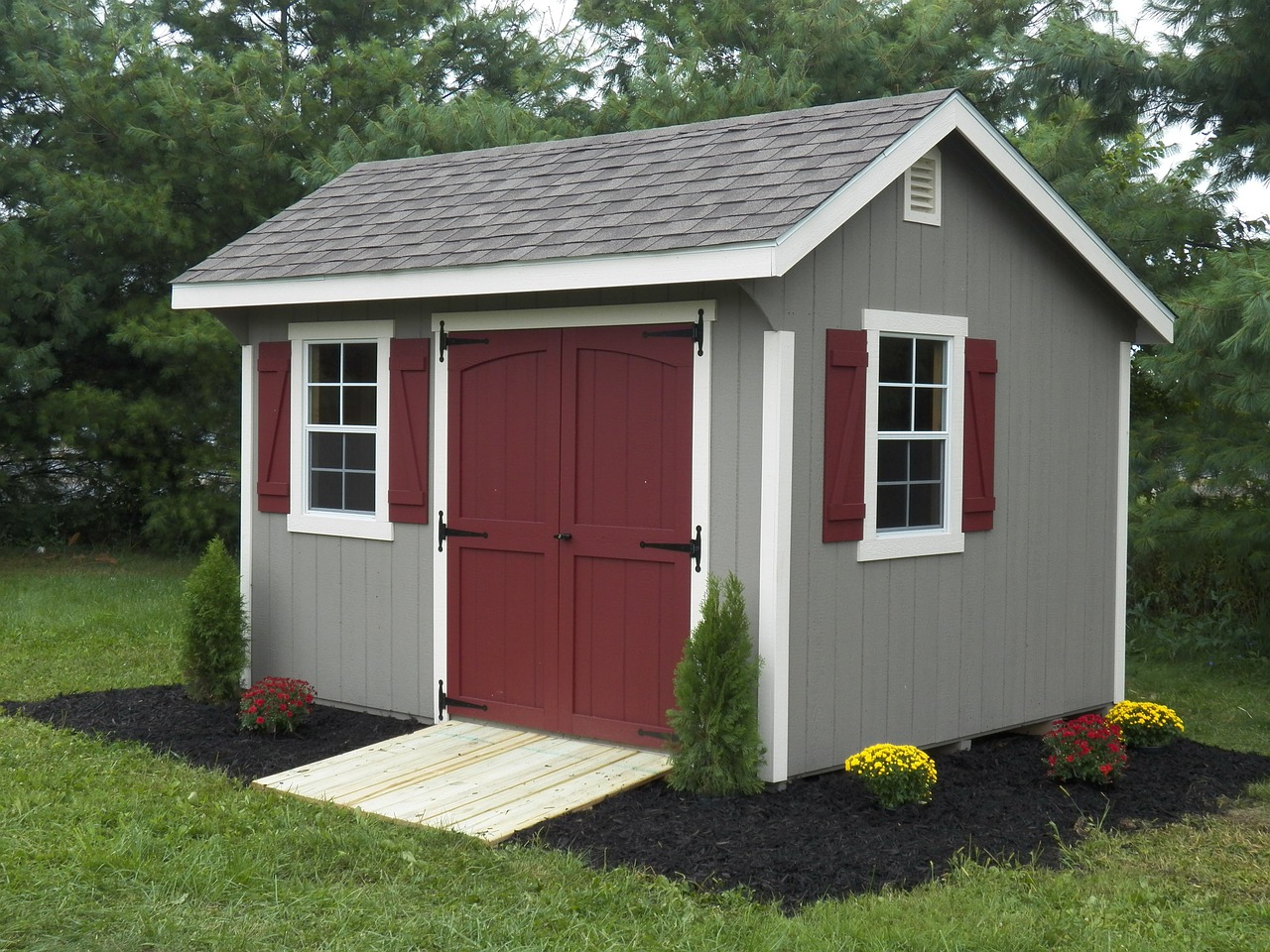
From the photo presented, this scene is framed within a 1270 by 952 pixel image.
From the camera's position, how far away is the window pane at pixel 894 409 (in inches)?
273

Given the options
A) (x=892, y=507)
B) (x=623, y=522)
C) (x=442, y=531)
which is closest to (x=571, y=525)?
(x=623, y=522)

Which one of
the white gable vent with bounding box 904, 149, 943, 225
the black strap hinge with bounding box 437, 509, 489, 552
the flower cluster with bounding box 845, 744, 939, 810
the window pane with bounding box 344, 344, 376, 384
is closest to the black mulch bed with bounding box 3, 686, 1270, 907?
the flower cluster with bounding box 845, 744, 939, 810

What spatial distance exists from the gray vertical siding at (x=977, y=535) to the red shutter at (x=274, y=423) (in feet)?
10.9

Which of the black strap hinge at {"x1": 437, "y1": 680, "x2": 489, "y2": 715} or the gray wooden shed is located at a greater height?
the gray wooden shed

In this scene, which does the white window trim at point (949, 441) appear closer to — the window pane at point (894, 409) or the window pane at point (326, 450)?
the window pane at point (894, 409)

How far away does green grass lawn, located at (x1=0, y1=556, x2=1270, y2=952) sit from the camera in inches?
180

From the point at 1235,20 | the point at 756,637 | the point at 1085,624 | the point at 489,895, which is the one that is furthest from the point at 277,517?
the point at 1235,20

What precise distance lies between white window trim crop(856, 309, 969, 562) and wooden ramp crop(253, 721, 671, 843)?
1.49 meters

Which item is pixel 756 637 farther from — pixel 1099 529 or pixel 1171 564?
pixel 1171 564

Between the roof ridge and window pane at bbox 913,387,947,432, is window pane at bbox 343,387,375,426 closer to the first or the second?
the roof ridge

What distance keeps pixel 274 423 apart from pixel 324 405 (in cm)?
36

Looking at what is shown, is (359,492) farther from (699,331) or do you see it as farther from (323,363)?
(699,331)

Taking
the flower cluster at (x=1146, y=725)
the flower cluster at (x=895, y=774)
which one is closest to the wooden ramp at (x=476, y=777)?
the flower cluster at (x=895, y=774)

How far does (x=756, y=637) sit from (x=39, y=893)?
307cm
